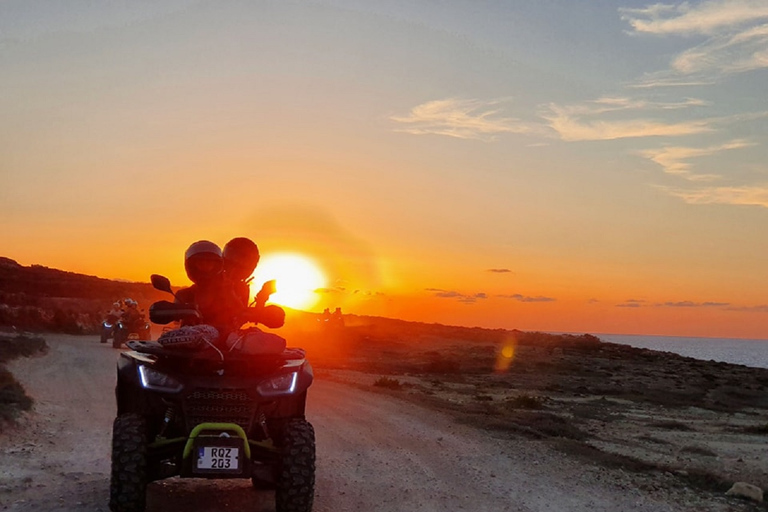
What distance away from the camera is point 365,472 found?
1091 centimetres

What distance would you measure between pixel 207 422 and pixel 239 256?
1.82m

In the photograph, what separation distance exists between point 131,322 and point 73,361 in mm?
10682

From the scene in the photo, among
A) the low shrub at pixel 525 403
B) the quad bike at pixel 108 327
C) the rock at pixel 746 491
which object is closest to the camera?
the rock at pixel 746 491

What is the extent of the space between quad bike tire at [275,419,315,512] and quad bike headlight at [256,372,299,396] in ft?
1.16

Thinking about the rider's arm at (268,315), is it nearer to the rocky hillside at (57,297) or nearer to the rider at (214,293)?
the rider at (214,293)

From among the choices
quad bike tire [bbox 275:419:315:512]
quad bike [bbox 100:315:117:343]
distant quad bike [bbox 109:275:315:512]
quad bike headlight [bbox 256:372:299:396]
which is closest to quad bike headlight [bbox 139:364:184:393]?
distant quad bike [bbox 109:275:315:512]

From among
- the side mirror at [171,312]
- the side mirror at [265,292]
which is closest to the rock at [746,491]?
the side mirror at [265,292]

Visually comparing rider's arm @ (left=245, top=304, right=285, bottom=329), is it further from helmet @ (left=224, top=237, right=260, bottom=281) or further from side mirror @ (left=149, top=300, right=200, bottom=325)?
side mirror @ (left=149, top=300, right=200, bottom=325)

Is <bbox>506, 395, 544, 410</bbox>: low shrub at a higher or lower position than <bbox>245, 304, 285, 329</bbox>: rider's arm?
lower

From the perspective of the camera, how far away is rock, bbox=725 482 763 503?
11.6 metres

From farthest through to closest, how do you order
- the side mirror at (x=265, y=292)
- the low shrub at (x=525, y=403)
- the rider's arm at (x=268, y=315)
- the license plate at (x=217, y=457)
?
the low shrub at (x=525, y=403) < the side mirror at (x=265, y=292) < the rider's arm at (x=268, y=315) < the license plate at (x=217, y=457)

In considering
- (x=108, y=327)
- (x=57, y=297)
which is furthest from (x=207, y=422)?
(x=57, y=297)

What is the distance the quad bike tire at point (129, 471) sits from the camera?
22.1ft

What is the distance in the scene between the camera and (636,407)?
2766 cm
